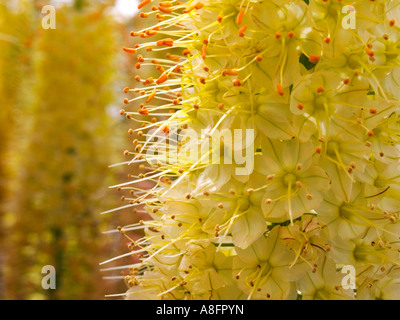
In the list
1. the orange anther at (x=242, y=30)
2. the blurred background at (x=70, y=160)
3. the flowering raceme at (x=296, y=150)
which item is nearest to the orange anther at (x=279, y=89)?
the flowering raceme at (x=296, y=150)

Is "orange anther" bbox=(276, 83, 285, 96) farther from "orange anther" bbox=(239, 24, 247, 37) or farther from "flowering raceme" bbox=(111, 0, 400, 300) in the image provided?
"orange anther" bbox=(239, 24, 247, 37)

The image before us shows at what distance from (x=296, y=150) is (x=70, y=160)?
300 cm

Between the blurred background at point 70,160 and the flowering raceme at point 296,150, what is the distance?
268 cm

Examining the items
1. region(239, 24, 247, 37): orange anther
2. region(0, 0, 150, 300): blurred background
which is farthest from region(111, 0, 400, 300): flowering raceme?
region(0, 0, 150, 300): blurred background

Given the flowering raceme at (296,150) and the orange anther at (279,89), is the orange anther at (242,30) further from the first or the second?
the orange anther at (279,89)

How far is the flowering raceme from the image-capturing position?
49.7 inches

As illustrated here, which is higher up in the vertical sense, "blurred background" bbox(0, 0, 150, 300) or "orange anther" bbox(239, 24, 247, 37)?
"blurred background" bbox(0, 0, 150, 300)

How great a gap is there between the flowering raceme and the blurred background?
2681 mm

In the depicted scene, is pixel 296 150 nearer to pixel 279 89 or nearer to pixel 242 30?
pixel 279 89

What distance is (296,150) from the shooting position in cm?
126

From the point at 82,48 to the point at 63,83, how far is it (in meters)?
0.25

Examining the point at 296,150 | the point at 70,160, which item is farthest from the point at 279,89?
the point at 70,160

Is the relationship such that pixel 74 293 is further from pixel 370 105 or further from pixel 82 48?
pixel 370 105
